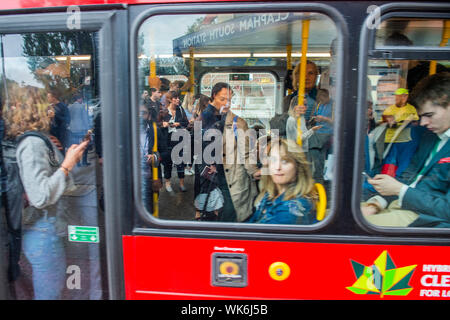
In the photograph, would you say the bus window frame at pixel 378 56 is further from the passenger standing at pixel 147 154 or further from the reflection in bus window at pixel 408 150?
the passenger standing at pixel 147 154

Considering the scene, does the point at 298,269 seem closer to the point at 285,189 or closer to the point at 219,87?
the point at 285,189

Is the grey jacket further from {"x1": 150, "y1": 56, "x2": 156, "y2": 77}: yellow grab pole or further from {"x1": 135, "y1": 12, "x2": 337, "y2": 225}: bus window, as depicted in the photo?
{"x1": 150, "y1": 56, "x2": 156, "y2": 77}: yellow grab pole

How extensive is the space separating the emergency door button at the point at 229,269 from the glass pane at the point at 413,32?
1279 mm

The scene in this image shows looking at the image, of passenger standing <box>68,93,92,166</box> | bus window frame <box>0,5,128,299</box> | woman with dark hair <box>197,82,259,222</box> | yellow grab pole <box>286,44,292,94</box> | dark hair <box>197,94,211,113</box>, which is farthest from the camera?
dark hair <box>197,94,211,113</box>

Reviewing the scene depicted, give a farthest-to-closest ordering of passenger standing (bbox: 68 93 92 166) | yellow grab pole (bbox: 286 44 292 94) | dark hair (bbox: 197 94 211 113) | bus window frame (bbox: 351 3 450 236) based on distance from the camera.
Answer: dark hair (bbox: 197 94 211 113) → yellow grab pole (bbox: 286 44 292 94) → passenger standing (bbox: 68 93 92 166) → bus window frame (bbox: 351 3 450 236)

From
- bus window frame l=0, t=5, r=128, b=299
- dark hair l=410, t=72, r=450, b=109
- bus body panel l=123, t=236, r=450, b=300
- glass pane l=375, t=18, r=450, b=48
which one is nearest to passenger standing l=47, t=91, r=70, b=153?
bus window frame l=0, t=5, r=128, b=299

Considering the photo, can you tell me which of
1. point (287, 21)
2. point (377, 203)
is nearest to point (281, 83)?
point (287, 21)

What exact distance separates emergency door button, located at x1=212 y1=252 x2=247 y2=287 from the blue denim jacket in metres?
0.23

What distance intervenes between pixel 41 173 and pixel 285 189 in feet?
4.56

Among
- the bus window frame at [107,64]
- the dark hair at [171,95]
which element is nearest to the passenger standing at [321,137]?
the dark hair at [171,95]

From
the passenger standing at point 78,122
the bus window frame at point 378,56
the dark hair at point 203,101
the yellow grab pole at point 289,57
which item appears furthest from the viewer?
the dark hair at point 203,101

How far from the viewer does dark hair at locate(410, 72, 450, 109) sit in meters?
1.89

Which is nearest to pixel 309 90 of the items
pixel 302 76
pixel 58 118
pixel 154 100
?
pixel 302 76

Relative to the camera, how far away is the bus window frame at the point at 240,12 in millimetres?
1644
